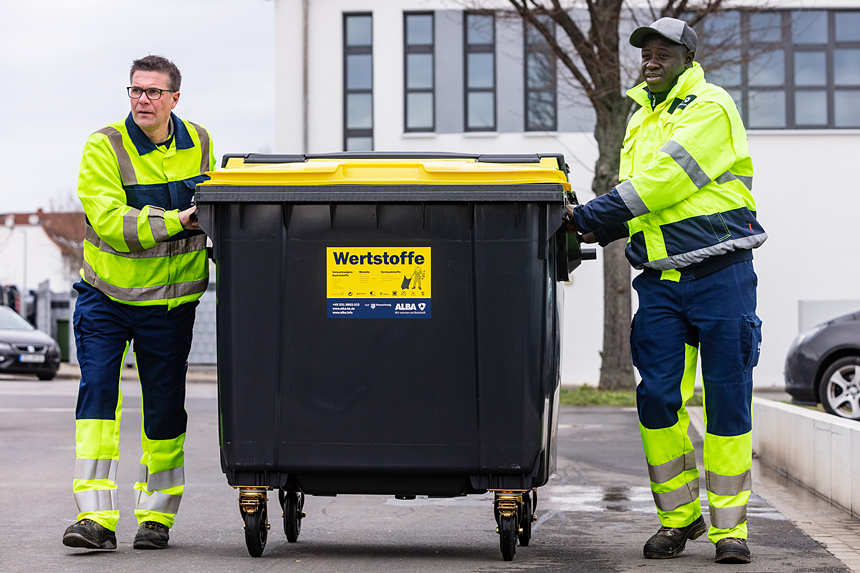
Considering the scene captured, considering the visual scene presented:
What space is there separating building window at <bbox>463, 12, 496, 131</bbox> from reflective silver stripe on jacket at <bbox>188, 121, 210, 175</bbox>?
16.7 m

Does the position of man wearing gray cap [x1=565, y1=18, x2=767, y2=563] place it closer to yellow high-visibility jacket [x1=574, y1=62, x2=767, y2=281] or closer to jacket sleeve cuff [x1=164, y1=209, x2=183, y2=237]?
yellow high-visibility jacket [x1=574, y1=62, x2=767, y2=281]

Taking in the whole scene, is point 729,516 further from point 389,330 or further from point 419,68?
point 419,68

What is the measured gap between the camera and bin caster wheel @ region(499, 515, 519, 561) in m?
3.95

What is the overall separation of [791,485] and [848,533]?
1771mm

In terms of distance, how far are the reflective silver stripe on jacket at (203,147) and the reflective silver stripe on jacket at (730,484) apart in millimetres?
2411

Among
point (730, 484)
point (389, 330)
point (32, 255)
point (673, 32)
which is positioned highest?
point (32, 255)

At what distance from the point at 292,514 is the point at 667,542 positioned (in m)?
1.46

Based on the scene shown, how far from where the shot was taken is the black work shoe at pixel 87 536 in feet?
13.4

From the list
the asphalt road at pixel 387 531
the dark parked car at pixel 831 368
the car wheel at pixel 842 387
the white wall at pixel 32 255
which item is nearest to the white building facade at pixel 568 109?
the dark parked car at pixel 831 368

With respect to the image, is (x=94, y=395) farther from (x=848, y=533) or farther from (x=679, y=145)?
(x=848, y=533)

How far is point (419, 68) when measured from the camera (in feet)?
70.0

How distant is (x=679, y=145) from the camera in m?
4.14

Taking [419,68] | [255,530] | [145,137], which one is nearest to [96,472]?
[255,530]

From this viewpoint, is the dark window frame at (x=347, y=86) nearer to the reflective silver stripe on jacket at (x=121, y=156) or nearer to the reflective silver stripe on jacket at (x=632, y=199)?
the reflective silver stripe on jacket at (x=121, y=156)
